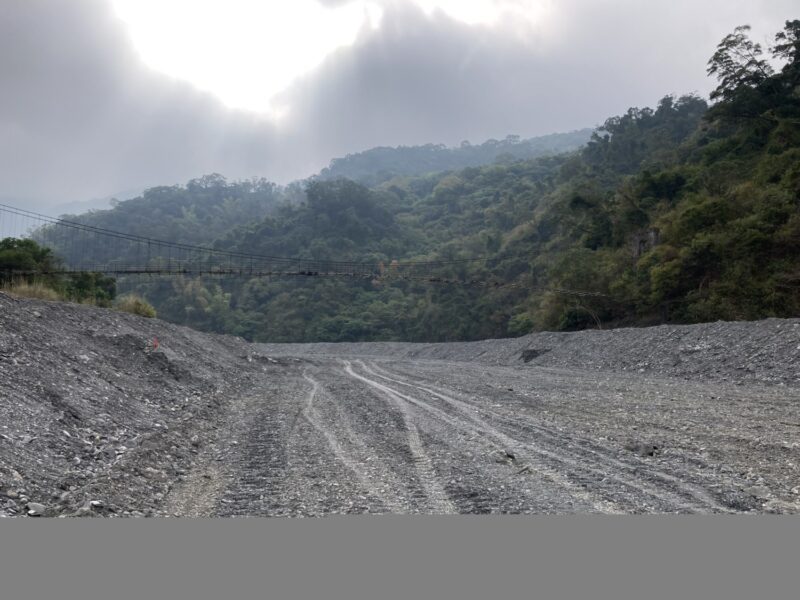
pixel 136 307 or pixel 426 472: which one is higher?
pixel 136 307

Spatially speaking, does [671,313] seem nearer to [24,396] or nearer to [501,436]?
[501,436]

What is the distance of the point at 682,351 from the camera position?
99.6ft

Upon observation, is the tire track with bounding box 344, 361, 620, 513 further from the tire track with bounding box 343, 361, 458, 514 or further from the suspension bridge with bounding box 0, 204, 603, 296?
the suspension bridge with bounding box 0, 204, 603, 296

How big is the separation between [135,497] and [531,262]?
268ft

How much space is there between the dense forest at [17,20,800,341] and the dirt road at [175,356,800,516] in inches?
735

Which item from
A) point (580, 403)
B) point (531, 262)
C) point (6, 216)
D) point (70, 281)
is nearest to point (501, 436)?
point (580, 403)

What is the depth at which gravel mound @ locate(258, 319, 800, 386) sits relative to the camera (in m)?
25.0

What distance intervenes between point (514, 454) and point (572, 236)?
236 ft

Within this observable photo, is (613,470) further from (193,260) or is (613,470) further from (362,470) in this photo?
(193,260)

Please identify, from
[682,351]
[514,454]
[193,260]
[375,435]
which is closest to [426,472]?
[514,454]

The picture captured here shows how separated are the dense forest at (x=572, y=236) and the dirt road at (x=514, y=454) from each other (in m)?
18.7

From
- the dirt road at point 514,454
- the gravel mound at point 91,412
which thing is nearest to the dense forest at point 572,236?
the dirt road at point 514,454

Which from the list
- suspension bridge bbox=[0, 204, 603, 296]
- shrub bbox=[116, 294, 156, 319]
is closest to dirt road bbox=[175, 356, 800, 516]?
shrub bbox=[116, 294, 156, 319]

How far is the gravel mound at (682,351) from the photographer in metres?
25.0
